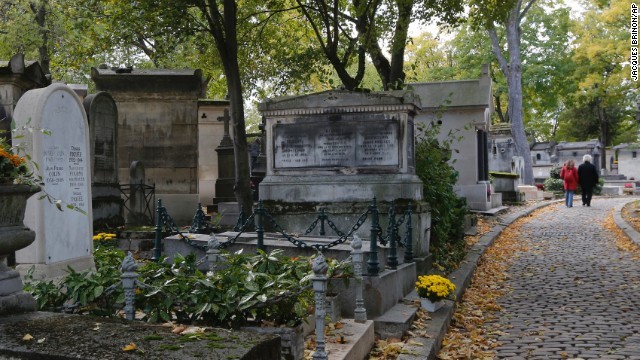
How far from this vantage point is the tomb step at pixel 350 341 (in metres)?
4.50

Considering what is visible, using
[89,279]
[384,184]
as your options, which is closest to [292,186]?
[384,184]

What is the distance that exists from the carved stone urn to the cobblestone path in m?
4.14

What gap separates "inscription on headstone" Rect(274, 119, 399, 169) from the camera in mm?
9078

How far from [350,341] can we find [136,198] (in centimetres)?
830

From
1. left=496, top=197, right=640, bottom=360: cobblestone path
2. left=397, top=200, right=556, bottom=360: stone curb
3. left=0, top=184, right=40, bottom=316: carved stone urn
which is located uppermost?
left=0, top=184, right=40, bottom=316: carved stone urn

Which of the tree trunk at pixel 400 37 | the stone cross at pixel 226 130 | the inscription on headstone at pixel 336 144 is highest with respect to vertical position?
the tree trunk at pixel 400 37

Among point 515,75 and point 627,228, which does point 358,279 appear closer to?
point 627,228

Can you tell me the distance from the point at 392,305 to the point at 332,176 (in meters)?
3.11

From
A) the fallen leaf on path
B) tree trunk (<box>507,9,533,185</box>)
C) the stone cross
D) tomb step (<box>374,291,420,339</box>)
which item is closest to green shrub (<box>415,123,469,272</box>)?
tomb step (<box>374,291,420,339</box>)

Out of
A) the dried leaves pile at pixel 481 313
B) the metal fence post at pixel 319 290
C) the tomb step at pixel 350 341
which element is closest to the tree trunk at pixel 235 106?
the dried leaves pile at pixel 481 313

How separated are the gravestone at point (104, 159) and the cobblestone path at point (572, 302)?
23.1 ft

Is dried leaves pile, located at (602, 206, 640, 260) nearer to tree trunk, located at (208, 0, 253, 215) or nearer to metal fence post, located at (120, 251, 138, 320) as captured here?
tree trunk, located at (208, 0, 253, 215)

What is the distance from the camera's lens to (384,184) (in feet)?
29.2

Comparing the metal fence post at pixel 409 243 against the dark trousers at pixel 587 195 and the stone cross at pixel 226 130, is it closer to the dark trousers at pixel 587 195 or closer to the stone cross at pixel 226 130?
the stone cross at pixel 226 130
